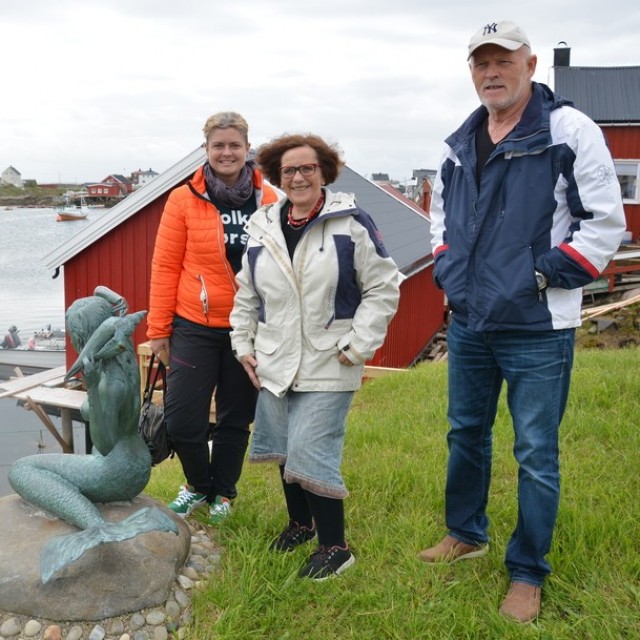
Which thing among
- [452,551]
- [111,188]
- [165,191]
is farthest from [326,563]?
[111,188]

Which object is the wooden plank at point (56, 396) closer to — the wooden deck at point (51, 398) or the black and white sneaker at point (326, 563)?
the wooden deck at point (51, 398)

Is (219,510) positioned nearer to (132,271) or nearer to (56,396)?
(56,396)

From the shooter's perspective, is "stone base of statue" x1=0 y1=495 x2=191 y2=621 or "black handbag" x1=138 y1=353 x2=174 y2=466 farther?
"black handbag" x1=138 y1=353 x2=174 y2=466

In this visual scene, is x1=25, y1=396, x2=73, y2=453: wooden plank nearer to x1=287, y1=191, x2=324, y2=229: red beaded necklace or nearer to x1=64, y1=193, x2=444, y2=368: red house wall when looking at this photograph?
x1=64, y1=193, x2=444, y2=368: red house wall

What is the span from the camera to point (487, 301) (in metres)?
2.80

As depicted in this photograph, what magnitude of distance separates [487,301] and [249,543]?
1.78 metres

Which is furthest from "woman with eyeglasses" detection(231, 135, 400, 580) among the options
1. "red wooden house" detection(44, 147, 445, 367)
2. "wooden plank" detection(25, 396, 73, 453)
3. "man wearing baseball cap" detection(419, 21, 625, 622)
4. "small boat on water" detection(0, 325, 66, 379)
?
"small boat on water" detection(0, 325, 66, 379)

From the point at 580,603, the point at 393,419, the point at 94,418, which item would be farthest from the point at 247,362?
the point at 393,419

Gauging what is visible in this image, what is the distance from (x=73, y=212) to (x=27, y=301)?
115 ft

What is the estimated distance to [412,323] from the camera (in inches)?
527

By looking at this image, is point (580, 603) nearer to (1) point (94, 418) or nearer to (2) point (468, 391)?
(2) point (468, 391)

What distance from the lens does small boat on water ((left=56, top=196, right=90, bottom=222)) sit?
55.4 metres

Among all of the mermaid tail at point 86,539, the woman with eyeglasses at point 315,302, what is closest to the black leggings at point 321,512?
the woman with eyeglasses at point 315,302

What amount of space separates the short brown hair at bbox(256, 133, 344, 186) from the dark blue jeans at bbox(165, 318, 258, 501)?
3.03 feet
